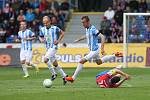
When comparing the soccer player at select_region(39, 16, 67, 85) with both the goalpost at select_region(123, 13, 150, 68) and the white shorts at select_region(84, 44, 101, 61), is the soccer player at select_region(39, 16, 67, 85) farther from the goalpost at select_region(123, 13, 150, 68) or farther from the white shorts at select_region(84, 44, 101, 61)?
the goalpost at select_region(123, 13, 150, 68)

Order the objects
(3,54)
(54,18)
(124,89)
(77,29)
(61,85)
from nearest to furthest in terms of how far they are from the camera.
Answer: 1. (124,89)
2. (61,85)
3. (3,54)
4. (54,18)
5. (77,29)

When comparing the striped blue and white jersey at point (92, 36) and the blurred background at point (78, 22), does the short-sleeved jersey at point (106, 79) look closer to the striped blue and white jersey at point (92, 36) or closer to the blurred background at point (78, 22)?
the striped blue and white jersey at point (92, 36)

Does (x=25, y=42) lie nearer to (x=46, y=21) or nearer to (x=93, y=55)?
(x=46, y=21)

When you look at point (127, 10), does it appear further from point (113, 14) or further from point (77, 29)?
point (77, 29)

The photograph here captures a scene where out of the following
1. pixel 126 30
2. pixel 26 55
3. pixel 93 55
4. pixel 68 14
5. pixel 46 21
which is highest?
pixel 46 21

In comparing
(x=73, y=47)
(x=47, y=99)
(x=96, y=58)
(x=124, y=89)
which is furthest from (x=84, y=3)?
(x=47, y=99)

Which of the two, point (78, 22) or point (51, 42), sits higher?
point (51, 42)

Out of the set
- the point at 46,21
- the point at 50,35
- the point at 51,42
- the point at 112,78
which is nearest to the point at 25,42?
the point at 51,42

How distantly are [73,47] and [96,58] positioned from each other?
39.8 feet

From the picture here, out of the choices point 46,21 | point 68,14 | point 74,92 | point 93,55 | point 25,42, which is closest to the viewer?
point 74,92

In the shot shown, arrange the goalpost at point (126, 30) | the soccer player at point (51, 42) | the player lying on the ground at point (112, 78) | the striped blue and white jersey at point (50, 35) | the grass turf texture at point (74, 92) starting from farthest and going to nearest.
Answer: the goalpost at point (126, 30) → the striped blue and white jersey at point (50, 35) → the soccer player at point (51, 42) → the player lying on the ground at point (112, 78) → the grass turf texture at point (74, 92)

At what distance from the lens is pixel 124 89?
57.3 feet

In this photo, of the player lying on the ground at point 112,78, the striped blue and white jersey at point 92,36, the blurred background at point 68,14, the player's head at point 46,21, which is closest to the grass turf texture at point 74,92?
the player lying on the ground at point 112,78

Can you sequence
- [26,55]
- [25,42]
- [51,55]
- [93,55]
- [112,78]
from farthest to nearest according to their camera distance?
[25,42], [26,55], [51,55], [93,55], [112,78]
